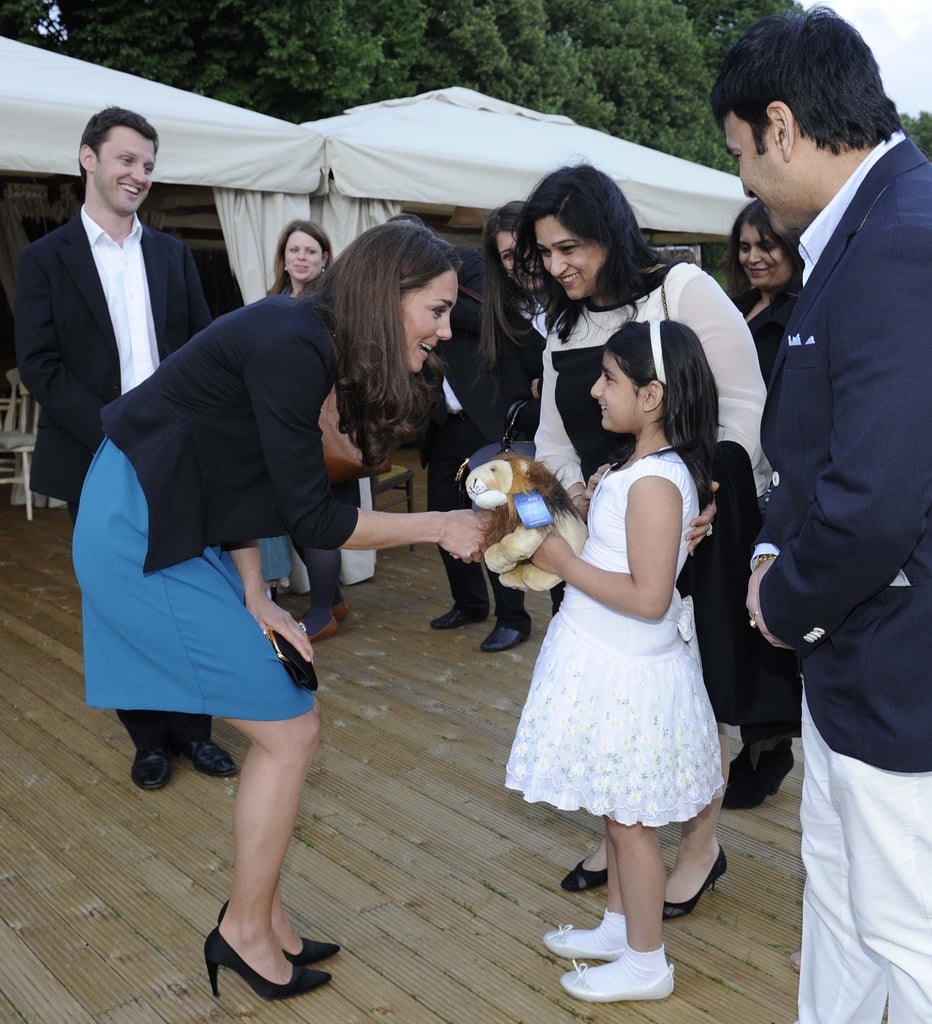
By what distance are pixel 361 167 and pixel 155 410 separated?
4.18 m

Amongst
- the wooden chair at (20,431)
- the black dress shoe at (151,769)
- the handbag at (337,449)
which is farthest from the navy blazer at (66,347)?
the wooden chair at (20,431)

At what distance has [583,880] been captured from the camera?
9.59ft

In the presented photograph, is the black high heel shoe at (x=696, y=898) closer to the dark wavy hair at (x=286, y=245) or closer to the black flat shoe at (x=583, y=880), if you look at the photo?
the black flat shoe at (x=583, y=880)

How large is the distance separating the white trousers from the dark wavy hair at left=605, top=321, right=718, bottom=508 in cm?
67

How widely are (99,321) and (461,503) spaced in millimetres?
1909

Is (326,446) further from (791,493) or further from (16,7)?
(16,7)

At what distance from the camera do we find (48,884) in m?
2.97

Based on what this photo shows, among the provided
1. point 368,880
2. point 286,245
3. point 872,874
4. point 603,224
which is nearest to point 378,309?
point 603,224

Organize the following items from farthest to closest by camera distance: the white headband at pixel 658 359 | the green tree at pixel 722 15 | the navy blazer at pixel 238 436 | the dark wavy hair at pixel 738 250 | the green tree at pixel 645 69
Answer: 1. the green tree at pixel 722 15
2. the green tree at pixel 645 69
3. the dark wavy hair at pixel 738 250
4. the white headband at pixel 658 359
5. the navy blazer at pixel 238 436

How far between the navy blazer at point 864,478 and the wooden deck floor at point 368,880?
1168mm

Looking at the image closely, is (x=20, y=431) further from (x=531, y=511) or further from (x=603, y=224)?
(x=531, y=511)

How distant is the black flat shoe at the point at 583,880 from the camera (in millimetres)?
2922

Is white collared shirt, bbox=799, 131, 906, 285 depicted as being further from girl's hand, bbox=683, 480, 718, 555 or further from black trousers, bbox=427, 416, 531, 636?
black trousers, bbox=427, 416, 531, 636

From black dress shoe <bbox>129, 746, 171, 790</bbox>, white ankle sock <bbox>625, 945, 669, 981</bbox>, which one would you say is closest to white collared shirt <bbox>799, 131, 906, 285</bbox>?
white ankle sock <bbox>625, 945, 669, 981</bbox>
